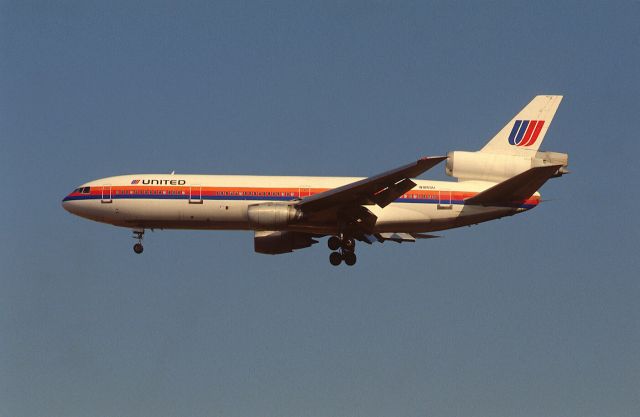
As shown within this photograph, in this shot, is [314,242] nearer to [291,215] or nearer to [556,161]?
[291,215]

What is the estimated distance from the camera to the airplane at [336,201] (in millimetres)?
48938

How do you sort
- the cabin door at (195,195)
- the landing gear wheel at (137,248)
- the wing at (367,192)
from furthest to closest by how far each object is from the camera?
the landing gear wheel at (137,248) < the cabin door at (195,195) < the wing at (367,192)

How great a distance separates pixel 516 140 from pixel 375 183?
379 inches

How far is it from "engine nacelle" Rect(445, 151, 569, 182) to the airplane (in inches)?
1.9

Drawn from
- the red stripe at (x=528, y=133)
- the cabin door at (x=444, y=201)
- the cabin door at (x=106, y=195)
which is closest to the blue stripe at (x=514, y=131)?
the red stripe at (x=528, y=133)

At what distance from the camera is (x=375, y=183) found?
47062 mm

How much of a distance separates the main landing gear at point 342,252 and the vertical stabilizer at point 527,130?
335 inches

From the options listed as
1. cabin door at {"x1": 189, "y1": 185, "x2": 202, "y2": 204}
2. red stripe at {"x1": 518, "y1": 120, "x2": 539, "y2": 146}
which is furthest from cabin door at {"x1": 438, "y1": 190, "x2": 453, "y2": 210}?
cabin door at {"x1": 189, "y1": 185, "x2": 202, "y2": 204}

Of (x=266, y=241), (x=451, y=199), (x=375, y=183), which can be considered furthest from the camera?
(x=266, y=241)

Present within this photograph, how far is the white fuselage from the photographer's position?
50.3 m

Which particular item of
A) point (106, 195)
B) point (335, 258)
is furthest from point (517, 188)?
point (106, 195)

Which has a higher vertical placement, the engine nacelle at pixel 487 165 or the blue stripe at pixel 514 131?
the blue stripe at pixel 514 131

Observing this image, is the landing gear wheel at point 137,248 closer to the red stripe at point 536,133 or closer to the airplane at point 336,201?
the airplane at point 336,201

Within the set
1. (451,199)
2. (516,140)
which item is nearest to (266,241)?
(451,199)
